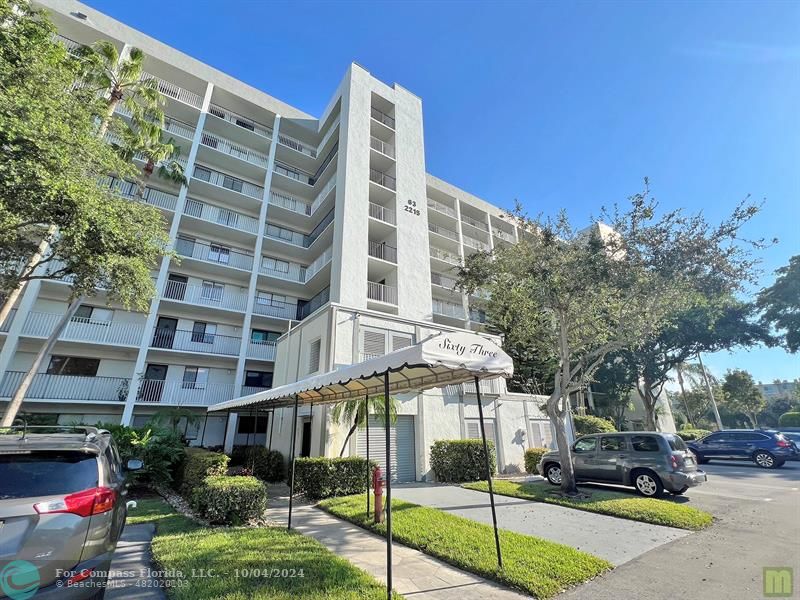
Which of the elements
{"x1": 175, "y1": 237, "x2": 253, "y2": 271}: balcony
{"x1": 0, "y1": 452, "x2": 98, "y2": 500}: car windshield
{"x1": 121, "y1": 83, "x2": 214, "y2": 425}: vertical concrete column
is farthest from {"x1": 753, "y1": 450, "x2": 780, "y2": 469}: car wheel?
{"x1": 175, "y1": 237, "x2": 253, "y2": 271}: balcony

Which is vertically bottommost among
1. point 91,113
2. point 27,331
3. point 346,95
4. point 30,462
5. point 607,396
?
point 30,462

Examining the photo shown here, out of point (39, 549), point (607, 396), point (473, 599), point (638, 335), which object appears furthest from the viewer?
point (607, 396)

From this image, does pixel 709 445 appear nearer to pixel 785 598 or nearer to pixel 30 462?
pixel 785 598

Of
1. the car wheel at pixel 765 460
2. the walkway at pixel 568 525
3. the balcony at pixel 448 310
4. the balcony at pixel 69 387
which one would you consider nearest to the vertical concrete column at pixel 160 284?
the balcony at pixel 69 387

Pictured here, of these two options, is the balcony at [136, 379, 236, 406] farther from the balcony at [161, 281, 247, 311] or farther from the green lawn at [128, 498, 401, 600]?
the green lawn at [128, 498, 401, 600]

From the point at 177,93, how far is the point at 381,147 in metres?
14.0

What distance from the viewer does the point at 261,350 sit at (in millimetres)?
21094

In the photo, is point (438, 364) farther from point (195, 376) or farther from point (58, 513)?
point (195, 376)

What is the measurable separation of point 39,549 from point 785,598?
7.55 metres

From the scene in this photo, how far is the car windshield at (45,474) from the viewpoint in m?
2.91

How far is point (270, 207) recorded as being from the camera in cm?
2391

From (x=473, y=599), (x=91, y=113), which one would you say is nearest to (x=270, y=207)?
(x=91, y=113)

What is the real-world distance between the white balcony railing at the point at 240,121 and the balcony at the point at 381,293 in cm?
1516

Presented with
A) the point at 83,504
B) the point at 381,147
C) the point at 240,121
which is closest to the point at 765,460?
the point at 83,504
